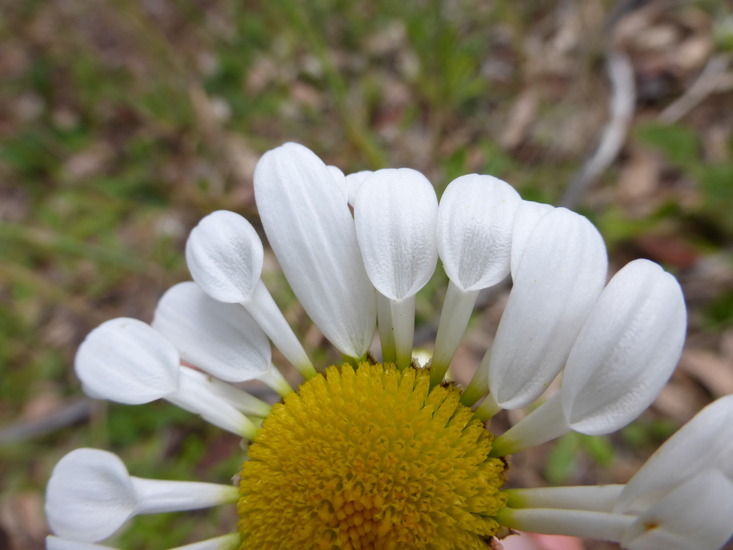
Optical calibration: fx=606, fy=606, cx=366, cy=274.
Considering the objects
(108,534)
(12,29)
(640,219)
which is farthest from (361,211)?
(12,29)

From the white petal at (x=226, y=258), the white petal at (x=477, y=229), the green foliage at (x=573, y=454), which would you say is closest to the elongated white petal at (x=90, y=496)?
the white petal at (x=226, y=258)

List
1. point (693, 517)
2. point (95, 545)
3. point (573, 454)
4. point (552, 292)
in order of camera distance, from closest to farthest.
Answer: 1. point (693, 517)
2. point (552, 292)
3. point (95, 545)
4. point (573, 454)

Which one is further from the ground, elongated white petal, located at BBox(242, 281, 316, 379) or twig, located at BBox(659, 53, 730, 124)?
twig, located at BBox(659, 53, 730, 124)

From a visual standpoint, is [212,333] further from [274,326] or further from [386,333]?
[386,333]

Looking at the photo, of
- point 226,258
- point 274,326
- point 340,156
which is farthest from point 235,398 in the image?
point 340,156

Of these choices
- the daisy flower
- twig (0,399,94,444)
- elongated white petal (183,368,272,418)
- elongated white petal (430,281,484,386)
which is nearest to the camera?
the daisy flower

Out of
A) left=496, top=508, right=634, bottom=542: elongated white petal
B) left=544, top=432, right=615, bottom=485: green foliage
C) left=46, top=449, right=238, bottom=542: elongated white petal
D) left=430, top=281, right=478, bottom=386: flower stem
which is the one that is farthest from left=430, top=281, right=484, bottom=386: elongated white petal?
left=544, top=432, right=615, bottom=485: green foliage

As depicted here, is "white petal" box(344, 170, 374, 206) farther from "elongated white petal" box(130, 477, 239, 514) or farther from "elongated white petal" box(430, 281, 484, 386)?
"elongated white petal" box(130, 477, 239, 514)
